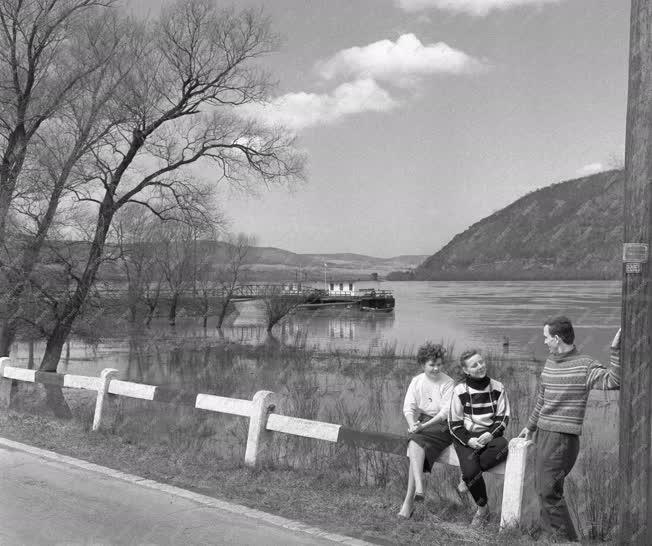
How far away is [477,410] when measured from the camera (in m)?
5.90

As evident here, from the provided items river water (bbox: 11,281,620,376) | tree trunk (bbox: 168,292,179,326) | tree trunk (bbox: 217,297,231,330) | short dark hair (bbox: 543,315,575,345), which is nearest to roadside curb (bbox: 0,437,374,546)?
short dark hair (bbox: 543,315,575,345)

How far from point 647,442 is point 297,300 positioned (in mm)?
64245

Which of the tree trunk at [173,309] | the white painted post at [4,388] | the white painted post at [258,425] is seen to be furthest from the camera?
the tree trunk at [173,309]

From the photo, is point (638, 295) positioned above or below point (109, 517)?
above

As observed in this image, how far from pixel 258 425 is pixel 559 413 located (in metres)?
3.30

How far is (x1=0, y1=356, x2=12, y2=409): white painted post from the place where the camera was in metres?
12.7

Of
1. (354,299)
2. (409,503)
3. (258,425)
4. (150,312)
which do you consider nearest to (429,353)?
(409,503)

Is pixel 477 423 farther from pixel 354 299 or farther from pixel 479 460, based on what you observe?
pixel 354 299

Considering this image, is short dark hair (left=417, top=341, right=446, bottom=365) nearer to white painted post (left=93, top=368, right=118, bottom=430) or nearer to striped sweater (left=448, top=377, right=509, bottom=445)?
striped sweater (left=448, top=377, right=509, bottom=445)

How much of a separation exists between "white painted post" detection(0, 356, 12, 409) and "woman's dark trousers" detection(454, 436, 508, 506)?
935cm

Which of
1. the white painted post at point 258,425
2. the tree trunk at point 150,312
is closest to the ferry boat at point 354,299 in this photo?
the tree trunk at point 150,312

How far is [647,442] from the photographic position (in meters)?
4.95

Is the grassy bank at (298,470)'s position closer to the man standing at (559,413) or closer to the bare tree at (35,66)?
the man standing at (559,413)

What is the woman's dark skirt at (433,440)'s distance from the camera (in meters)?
6.19
